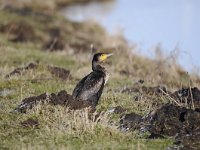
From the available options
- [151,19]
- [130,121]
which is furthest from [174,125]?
[151,19]

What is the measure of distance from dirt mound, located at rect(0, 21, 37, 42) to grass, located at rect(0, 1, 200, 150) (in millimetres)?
2536

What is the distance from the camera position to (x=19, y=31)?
2753 cm

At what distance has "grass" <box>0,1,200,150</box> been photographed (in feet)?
30.6

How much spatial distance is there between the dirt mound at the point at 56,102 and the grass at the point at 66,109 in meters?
0.26

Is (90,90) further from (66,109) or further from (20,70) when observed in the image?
(20,70)

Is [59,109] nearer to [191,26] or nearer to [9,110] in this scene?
[9,110]

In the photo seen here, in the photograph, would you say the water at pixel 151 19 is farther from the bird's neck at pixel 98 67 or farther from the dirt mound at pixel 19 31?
the bird's neck at pixel 98 67

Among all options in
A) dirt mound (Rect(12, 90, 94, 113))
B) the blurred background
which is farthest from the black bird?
the blurred background

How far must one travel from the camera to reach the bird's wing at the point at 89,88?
37.2 feet

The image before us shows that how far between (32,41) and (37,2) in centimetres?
1459

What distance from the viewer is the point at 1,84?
47.1 feet

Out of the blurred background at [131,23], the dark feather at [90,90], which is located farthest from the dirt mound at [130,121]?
the blurred background at [131,23]

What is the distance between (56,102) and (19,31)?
16.9m

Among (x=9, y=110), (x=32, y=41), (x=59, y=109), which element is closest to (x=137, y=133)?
(x=59, y=109)
